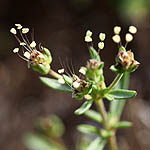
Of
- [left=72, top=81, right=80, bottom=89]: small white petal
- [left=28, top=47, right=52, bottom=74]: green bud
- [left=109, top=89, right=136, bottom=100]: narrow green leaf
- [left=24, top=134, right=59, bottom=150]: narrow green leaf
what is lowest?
[left=24, top=134, right=59, bottom=150]: narrow green leaf

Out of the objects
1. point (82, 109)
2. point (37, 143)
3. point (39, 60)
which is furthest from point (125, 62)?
A: point (37, 143)

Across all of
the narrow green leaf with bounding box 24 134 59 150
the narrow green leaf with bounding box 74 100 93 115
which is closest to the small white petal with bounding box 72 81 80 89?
the narrow green leaf with bounding box 74 100 93 115

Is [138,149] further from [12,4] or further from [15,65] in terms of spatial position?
[12,4]

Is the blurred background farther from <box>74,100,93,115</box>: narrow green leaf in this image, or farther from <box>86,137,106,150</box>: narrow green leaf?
<box>74,100,93,115</box>: narrow green leaf

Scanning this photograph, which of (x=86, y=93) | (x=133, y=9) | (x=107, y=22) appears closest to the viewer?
(x=86, y=93)

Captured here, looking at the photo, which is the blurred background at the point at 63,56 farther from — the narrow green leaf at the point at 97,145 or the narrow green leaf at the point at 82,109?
the narrow green leaf at the point at 82,109

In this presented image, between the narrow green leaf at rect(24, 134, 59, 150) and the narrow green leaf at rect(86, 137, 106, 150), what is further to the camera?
the narrow green leaf at rect(24, 134, 59, 150)

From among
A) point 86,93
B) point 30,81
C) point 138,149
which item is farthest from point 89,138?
point 86,93

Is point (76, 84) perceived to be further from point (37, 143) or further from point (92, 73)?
point (37, 143)
